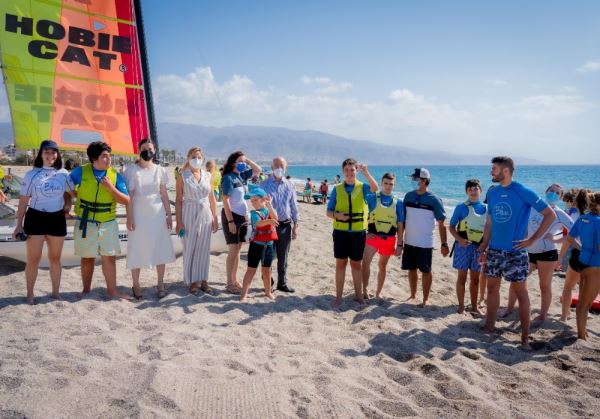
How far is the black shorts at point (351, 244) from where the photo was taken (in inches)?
205

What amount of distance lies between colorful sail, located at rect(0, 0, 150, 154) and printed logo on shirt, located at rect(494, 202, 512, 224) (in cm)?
554

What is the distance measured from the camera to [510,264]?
13.9ft

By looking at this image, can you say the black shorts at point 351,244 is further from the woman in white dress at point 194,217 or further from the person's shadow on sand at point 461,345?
the woman in white dress at point 194,217

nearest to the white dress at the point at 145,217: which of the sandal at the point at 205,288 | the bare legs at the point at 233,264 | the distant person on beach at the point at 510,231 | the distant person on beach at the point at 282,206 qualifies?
the sandal at the point at 205,288

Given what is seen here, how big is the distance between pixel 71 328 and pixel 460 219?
462 cm

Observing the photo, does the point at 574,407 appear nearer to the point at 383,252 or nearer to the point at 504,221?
the point at 504,221

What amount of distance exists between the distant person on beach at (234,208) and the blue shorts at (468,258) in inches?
111

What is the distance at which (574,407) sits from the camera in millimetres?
3066

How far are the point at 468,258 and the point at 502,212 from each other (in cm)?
107

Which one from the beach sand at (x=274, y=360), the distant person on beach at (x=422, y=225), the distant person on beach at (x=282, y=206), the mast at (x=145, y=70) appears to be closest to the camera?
the beach sand at (x=274, y=360)

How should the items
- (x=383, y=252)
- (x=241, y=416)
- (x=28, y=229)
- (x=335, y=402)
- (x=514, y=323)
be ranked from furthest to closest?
(x=383, y=252) → (x=514, y=323) → (x=28, y=229) → (x=335, y=402) → (x=241, y=416)

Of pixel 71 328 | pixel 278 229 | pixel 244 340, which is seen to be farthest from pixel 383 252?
pixel 71 328

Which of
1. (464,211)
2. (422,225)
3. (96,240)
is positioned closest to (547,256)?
(464,211)

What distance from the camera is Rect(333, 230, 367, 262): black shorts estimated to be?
520cm
